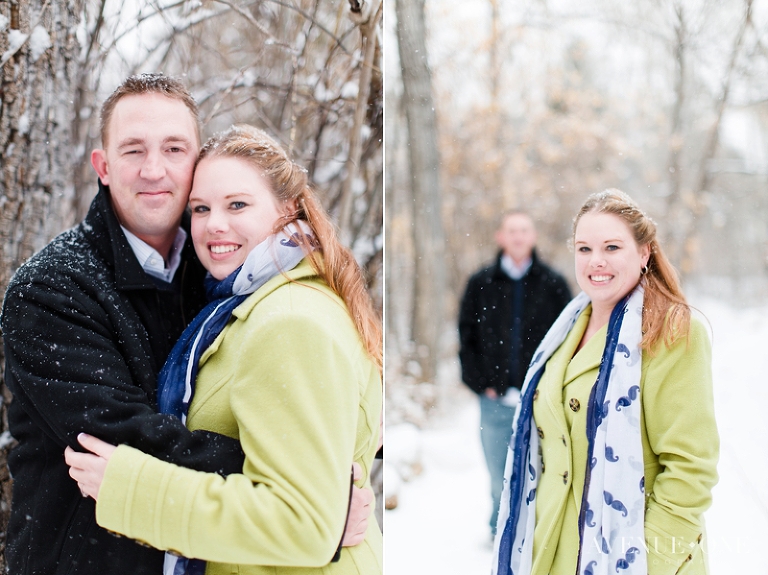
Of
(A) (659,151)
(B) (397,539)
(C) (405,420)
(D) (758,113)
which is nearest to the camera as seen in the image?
(B) (397,539)

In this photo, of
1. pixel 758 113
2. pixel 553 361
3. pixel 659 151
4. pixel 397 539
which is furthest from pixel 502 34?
pixel 397 539

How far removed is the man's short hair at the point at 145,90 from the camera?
1549 mm

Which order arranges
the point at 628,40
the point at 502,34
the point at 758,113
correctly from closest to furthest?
the point at 758,113 → the point at 628,40 → the point at 502,34

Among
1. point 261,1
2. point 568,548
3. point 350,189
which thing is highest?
point 261,1

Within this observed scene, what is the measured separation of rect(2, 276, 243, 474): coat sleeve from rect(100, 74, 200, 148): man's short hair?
49cm

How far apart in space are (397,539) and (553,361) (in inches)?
36.1

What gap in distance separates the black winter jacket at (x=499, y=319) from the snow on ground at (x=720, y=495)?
36cm

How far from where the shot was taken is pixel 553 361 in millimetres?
1648

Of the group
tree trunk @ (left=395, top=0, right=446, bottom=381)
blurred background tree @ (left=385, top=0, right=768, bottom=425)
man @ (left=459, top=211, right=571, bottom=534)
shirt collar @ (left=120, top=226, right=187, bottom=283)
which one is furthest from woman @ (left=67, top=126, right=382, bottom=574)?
tree trunk @ (left=395, top=0, right=446, bottom=381)

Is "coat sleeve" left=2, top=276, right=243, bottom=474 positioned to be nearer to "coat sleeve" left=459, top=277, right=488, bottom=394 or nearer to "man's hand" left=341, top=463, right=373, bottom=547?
"man's hand" left=341, top=463, right=373, bottom=547

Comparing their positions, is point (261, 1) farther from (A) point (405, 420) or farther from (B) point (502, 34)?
(B) point (502, 34)

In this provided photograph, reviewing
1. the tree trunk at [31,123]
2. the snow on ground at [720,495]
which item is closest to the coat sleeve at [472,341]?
the snow on ground at [720,495]

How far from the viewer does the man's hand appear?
4.56ft

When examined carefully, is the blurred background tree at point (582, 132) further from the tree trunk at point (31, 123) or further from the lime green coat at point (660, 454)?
the tree trunk at point (31, 123)
